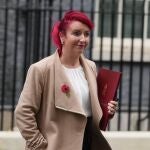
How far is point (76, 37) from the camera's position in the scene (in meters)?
4.79

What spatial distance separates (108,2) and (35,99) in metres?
5.79

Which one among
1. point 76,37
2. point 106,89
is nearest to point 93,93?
point 106,89

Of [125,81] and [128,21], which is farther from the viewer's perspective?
[128,21]

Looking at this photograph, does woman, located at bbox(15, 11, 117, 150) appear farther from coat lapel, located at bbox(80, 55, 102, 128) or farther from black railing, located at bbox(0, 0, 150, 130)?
black railing, located at bbox(0, 0, 150, 130)

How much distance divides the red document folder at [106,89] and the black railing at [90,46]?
3307mm

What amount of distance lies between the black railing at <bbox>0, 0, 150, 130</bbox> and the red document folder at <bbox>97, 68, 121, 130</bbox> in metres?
3.31

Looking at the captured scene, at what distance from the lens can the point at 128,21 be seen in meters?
10.8

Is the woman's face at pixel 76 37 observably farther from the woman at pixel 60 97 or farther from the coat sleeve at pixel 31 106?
Answer: the coat sleeve at pixel 31 106

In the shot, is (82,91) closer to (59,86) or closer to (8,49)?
(59,86)

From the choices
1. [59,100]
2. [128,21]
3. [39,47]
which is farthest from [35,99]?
[128,21]

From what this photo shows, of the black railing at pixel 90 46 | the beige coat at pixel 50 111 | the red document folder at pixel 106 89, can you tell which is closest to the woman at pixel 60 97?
the beige coat at pixel 50 111

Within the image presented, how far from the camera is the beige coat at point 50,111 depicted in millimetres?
4793

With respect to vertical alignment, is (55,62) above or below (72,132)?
above

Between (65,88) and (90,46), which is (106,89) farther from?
(90,46)
